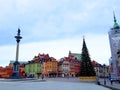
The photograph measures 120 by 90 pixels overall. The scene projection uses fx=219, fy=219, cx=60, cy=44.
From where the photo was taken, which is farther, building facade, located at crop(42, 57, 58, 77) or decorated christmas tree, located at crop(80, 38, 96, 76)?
building facade, located at crop(42, 57, 58, 77)

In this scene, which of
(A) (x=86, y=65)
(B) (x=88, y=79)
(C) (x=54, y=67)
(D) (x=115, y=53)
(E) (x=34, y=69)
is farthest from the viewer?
(E) (x=34, y=69)

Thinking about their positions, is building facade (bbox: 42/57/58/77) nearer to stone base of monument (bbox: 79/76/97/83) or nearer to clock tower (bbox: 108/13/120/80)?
clock tower (bbox: 108/13/120/80)

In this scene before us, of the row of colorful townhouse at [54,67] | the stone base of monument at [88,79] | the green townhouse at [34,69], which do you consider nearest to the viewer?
the stone base of monument at [88,79]

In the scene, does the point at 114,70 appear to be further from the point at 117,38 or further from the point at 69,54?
the point at 69,54

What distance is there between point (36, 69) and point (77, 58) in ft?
84.1

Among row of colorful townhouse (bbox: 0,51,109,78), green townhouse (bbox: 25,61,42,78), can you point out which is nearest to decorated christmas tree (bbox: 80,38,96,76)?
row of colorful townhouse (bbox: 0,51,109,78)

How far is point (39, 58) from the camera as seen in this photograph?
412 feet

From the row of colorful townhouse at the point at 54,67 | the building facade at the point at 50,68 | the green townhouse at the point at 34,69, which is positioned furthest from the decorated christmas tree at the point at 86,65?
the green townhouse at the point at 34,69

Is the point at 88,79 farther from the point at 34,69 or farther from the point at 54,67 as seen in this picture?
the point at 34,69

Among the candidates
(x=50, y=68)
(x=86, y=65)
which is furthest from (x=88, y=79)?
(x=50, y=68)

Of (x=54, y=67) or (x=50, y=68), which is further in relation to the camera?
(x=54, y=67)

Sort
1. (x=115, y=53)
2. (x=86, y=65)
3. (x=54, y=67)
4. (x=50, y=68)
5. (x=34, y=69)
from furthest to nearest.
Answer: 1. (x=34, y=69)
2. (x=54, y=67)
3. (x=50, y=68)
4. (x=115, y=53)
5. (x=86, y=65)

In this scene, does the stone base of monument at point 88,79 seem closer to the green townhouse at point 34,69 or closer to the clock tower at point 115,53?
the clock tower at point 115,53

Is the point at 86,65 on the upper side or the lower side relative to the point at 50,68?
lower
